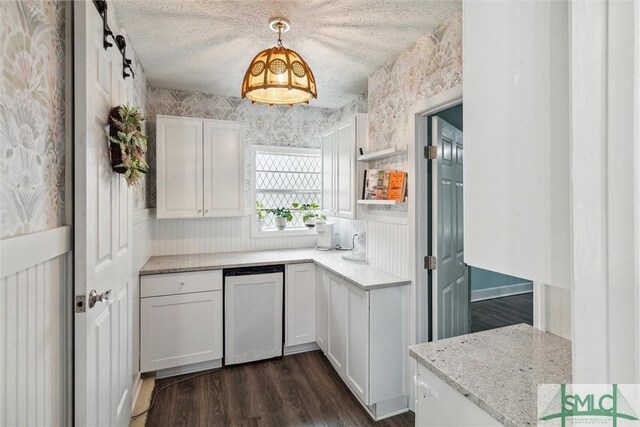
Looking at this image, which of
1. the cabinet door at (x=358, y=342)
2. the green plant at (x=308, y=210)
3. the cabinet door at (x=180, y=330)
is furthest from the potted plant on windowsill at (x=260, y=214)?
the cabinet door at (x=358, y=342)

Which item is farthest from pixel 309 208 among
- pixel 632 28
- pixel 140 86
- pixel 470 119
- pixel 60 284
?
pixel 632 28

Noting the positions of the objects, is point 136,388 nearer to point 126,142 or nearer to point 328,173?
point 126,142

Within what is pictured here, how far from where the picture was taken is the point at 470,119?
81 cm

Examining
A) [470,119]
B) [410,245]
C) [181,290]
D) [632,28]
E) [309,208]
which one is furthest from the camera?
[309,208]

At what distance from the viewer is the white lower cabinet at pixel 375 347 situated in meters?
2.15

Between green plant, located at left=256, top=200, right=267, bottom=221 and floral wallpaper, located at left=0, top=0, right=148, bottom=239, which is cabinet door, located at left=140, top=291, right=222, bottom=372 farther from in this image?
floral wallpaper, located at left=0, top=0, right=148, bottom=239

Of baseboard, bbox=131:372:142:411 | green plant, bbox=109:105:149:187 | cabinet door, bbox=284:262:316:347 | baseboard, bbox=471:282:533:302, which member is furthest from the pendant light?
baseboard, bbox=471:282:533:302

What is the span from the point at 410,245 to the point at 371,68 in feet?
5.08

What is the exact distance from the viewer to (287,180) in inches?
149

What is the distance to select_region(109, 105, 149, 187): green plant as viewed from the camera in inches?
58.7

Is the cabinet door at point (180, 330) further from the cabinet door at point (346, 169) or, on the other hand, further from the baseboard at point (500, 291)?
the baseboard at point (500, 291)

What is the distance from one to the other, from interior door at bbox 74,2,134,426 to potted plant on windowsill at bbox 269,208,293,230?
190cm

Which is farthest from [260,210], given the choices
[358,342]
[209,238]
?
[358,342]

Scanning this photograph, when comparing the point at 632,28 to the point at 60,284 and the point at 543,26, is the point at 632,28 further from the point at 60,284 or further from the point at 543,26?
the point at 60,284
